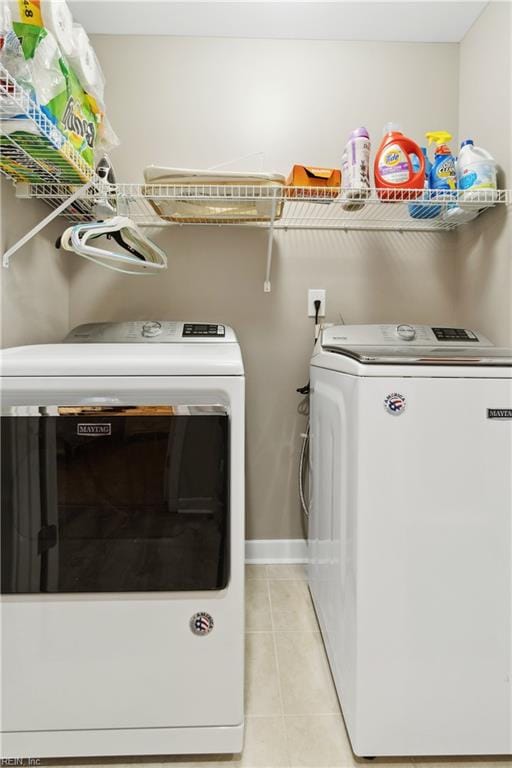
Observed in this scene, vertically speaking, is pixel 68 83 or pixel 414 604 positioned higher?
pixel 68 83

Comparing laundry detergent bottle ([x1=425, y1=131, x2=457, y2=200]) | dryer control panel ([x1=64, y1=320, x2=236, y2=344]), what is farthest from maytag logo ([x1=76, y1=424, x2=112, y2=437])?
laundry detergent bottle ([x1=425, y1=131, x2=457, y2=200])

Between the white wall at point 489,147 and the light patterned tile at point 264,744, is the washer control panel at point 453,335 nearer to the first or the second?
the white wall at point 489,147

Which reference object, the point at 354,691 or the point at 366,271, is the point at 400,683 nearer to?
the point at 354,691

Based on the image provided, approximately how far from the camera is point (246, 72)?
179 cm

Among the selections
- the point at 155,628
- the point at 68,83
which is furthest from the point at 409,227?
the point at 155,628

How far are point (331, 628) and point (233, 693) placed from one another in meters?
0.38

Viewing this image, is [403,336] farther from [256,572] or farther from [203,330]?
[256,572]

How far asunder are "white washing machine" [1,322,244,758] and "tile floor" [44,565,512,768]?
82 millimetres

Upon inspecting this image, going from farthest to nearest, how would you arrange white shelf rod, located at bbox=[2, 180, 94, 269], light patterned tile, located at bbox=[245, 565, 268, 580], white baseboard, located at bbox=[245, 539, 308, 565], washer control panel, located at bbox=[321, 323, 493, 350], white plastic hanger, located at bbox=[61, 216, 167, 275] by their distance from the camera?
white baseboard, located at bbox=[245, 539, 308, 565] < light patterned tile, located at bbox=[245, 565, 268, 580] < washer control panel, located at bbox=[321, 323, 493, 350] < white shelf rod, located at bbox=[2, 180, 94, 269] < white plastic hanger, located at bbox=[61, 216, 167, 275]

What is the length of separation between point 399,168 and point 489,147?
1.42 feet

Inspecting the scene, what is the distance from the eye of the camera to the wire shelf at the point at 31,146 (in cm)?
97

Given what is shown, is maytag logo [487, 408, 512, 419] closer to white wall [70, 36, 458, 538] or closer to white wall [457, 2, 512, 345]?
white wall [457, 2, 512, 345]

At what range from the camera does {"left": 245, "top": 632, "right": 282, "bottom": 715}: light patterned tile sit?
45.4 inches

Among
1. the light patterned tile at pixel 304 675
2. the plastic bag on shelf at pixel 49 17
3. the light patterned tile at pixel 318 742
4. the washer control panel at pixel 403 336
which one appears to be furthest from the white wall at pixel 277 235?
the light patterned tile at pixel 318 742
